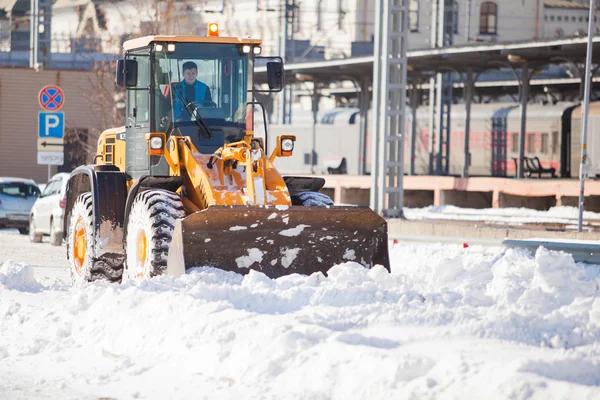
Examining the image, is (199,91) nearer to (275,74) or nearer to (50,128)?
(275,74)

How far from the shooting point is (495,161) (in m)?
46.0

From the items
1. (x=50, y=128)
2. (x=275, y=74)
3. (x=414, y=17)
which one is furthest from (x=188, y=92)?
(x=414, y=17)

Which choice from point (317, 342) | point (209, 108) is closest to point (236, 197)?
point (209, 108)

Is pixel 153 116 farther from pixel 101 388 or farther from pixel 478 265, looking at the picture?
pixel 101 388

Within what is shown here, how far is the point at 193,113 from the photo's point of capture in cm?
1364

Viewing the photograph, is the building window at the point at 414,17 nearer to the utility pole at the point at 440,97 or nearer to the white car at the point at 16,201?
the utility pole at the point at 440,97

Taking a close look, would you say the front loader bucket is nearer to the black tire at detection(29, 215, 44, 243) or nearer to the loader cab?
the loader cab

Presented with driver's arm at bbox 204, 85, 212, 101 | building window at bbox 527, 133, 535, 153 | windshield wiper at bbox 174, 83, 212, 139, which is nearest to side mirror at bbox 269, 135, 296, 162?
windshield wiper at bbox 174, 83, 212, 139

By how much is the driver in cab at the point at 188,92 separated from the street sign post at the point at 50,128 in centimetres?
1369

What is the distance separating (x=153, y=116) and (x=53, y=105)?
13.9m

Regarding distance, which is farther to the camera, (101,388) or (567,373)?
(101,388)

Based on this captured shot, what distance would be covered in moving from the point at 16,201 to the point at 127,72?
17.6m

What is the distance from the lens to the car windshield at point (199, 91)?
1366 cm

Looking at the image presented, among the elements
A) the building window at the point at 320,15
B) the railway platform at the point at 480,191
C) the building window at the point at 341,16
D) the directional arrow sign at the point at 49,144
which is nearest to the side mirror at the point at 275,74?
the directional arrow sign at the point at 49,144
